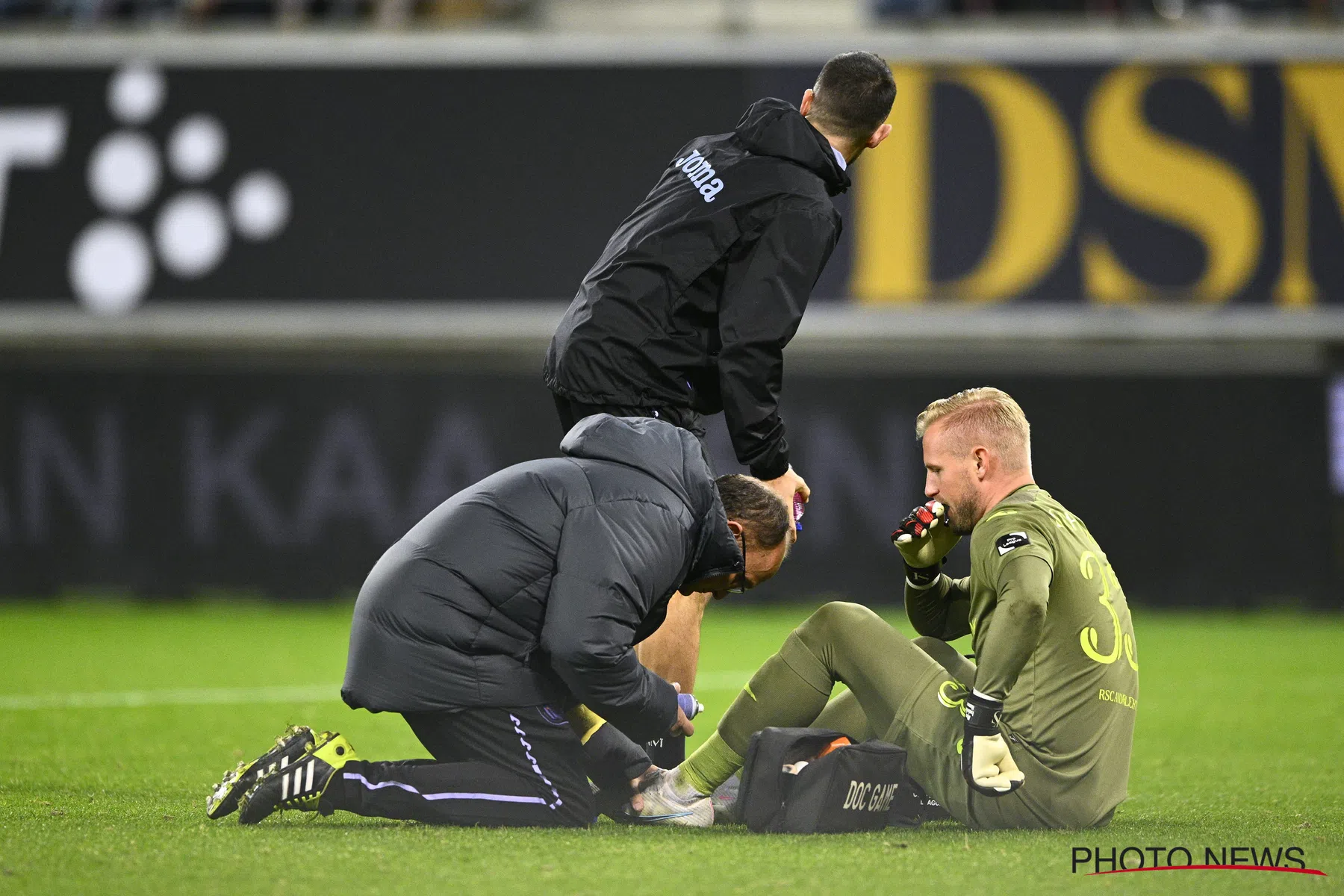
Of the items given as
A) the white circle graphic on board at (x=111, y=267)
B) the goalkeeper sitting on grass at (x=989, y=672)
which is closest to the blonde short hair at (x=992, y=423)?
the goalkeeper sitting on grass at (x=989, y=672)

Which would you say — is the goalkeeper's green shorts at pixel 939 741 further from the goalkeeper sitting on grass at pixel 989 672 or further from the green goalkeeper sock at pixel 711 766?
the green goalkeeper sock at pixel 711 766

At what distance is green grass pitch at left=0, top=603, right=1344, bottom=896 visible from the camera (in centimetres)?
335

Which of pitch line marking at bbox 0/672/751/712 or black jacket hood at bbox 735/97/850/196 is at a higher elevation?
black jacket hood at bbox 735/97/850/196

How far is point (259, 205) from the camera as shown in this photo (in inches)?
429

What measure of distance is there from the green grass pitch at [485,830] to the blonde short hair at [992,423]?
0.90 meters

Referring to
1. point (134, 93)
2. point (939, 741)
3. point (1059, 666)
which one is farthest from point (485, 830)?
point (134, 93)

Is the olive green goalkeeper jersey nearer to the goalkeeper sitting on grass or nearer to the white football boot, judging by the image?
the goalkeeper sitting on grass

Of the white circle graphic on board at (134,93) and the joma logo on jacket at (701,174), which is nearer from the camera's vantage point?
the joma logo on jacket at (701,174)

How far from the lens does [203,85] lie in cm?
1081

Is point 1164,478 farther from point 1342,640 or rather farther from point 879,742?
point 879,742

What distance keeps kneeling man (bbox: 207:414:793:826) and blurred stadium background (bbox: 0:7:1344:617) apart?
A: 6.81 m

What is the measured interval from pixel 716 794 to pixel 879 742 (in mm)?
479

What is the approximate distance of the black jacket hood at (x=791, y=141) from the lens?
14.9 feet

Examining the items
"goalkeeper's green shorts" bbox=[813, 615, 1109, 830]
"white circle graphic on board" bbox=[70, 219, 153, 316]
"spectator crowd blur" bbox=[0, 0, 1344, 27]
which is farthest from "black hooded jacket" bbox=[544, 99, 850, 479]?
"white circle graphic on board" bbox=[70, 219, 153, 316]
